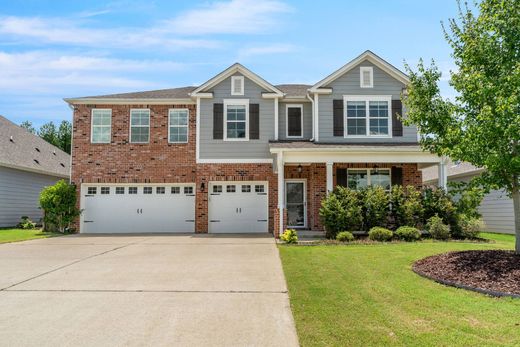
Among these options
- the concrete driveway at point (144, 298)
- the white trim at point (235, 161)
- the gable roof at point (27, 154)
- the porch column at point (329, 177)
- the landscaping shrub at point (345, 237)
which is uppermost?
the gable roof at point (27, 154)

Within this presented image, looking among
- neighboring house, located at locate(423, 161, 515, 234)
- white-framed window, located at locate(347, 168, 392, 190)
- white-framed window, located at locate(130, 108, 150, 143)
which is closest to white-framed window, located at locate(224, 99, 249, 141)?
white-framed window, located at locate(130, 108, 150, 143)

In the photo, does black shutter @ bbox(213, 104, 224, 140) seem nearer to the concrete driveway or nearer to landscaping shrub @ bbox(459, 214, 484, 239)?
the concrete driveway

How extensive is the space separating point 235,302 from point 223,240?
8.28 meters

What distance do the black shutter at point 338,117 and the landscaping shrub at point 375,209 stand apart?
3.34 m

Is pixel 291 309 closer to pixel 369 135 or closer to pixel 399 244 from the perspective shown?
pixel 399 244

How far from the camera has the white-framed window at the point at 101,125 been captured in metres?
17.9

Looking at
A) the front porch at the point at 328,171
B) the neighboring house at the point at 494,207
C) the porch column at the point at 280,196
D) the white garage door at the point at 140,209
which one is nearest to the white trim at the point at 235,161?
the front porch at the point at 328,171

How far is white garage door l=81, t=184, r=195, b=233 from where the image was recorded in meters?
17.8

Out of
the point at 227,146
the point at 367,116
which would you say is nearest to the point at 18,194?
the point at 227,146

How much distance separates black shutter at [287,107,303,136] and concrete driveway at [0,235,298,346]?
7.56 metres

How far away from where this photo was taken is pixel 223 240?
47.3ft

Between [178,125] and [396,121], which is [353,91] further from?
[178,125]

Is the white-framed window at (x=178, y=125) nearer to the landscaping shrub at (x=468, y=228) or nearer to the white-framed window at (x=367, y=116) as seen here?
the white-framed window at (x=367, y=116)

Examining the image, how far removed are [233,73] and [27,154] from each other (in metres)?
13.2
